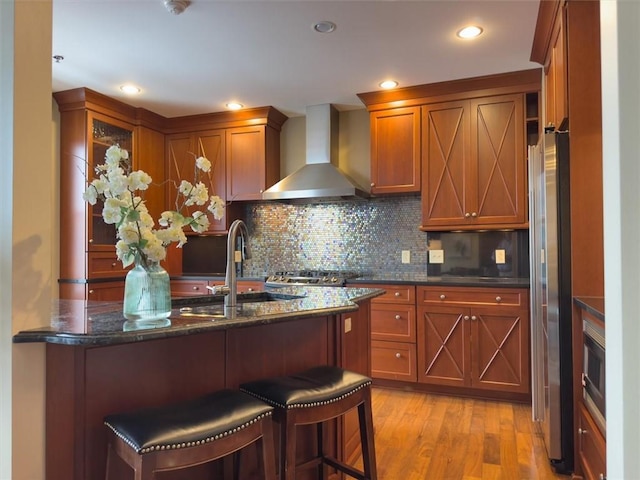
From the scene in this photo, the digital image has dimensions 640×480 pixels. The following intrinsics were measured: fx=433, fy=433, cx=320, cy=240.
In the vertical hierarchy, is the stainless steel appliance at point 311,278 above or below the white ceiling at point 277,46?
below

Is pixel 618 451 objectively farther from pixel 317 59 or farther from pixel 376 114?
pixel 376 114

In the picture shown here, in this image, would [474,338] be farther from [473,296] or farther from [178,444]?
[178,444]

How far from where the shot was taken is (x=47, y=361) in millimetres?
1318

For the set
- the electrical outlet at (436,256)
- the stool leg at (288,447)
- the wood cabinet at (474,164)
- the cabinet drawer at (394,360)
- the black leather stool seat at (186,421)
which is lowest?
the cabinet drawer at (394,360)

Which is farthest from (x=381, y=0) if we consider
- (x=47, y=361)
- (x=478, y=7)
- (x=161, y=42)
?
(x=47, y=361)


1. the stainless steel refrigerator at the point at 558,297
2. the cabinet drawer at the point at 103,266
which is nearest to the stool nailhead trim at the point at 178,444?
the stainless steel refrigerator at the point at 558,297

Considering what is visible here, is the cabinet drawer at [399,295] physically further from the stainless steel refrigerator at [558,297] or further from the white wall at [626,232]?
the white wall at [626,232]

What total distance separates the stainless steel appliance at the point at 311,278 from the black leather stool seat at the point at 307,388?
1916 mm

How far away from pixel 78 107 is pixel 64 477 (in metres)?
3.48

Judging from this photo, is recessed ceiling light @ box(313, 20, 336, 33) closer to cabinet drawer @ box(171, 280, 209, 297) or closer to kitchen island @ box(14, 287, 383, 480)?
kitchen island @ box(14, 287, 383, 480)

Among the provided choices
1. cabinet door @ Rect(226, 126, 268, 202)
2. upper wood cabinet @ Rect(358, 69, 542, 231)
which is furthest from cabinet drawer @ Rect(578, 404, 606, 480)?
cabinet door @ Rect(226, 126, 268, 202)

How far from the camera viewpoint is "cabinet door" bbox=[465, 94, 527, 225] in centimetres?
345

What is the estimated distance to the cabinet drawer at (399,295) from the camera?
3.48 metres

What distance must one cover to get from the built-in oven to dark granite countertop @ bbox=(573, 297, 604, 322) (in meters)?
0.06
